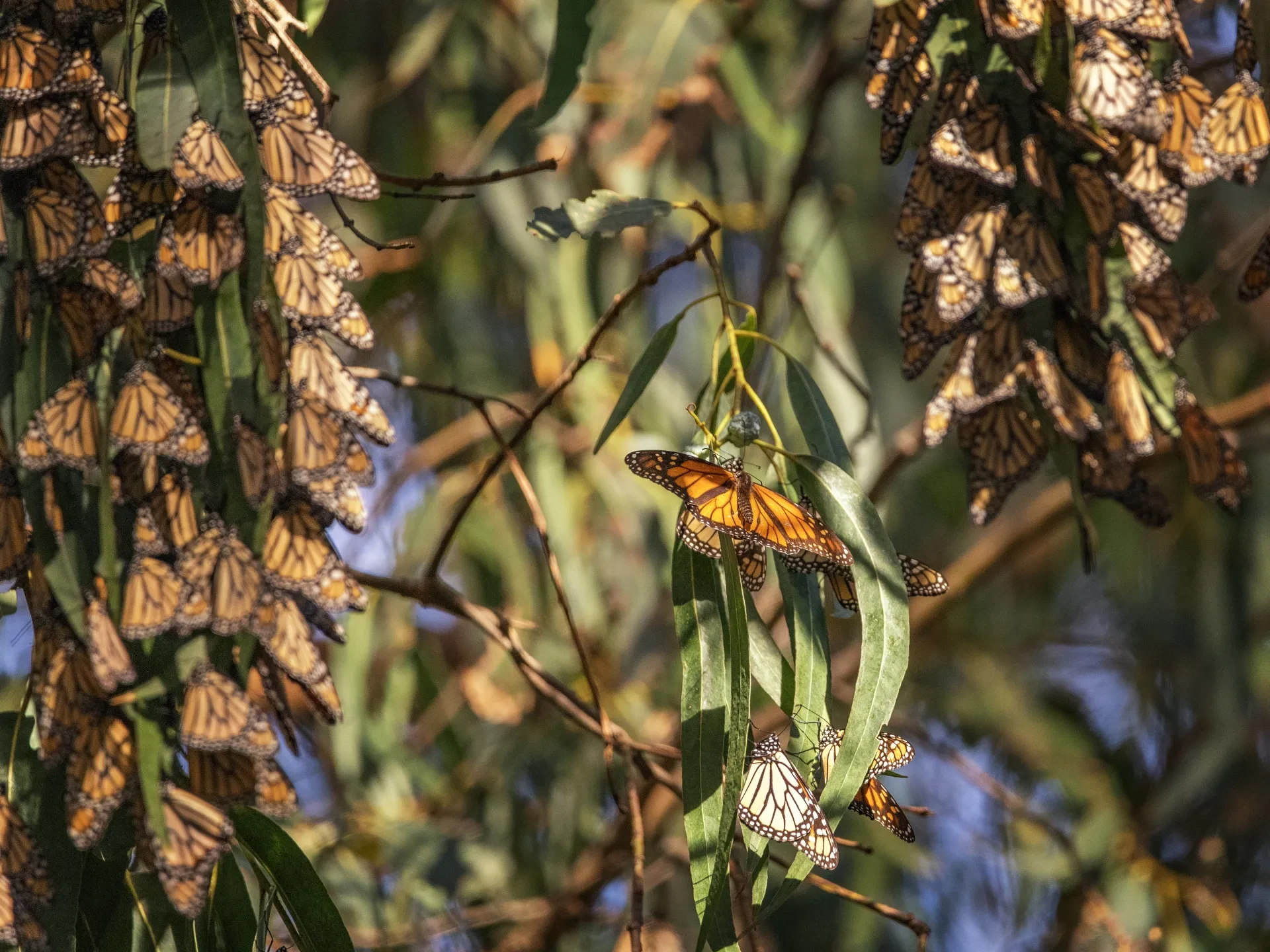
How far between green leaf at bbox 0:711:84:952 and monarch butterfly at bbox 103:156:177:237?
0.33m

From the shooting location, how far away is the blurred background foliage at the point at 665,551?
2.05 m

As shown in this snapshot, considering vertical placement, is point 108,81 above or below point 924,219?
above

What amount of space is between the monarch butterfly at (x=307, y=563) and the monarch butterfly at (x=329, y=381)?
7cm

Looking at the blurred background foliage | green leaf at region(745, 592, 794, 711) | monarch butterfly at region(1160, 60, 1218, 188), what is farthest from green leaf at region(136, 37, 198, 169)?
the blurred background foliage

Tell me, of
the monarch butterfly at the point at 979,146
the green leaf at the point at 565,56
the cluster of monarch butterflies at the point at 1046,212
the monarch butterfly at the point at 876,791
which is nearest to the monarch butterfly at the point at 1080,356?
the cluster of monarch butterflies at the point at 1046,212

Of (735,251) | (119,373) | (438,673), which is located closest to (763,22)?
(735,251)

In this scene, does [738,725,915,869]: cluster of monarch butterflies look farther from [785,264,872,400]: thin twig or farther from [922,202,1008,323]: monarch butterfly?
[785,264,872,400]: thin twig

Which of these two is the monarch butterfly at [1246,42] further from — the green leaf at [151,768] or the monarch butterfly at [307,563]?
the green leaf at [151,768]

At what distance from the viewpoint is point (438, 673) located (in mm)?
2893

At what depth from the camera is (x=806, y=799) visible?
2.69ft

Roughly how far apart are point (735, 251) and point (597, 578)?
77cm

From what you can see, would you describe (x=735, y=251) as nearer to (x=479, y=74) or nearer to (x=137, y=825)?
(x=479, y=74)

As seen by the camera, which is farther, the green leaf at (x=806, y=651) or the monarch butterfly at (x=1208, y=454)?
the monarch butterfly at (x=1208, y=454)

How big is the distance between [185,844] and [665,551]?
1417 millimetres
